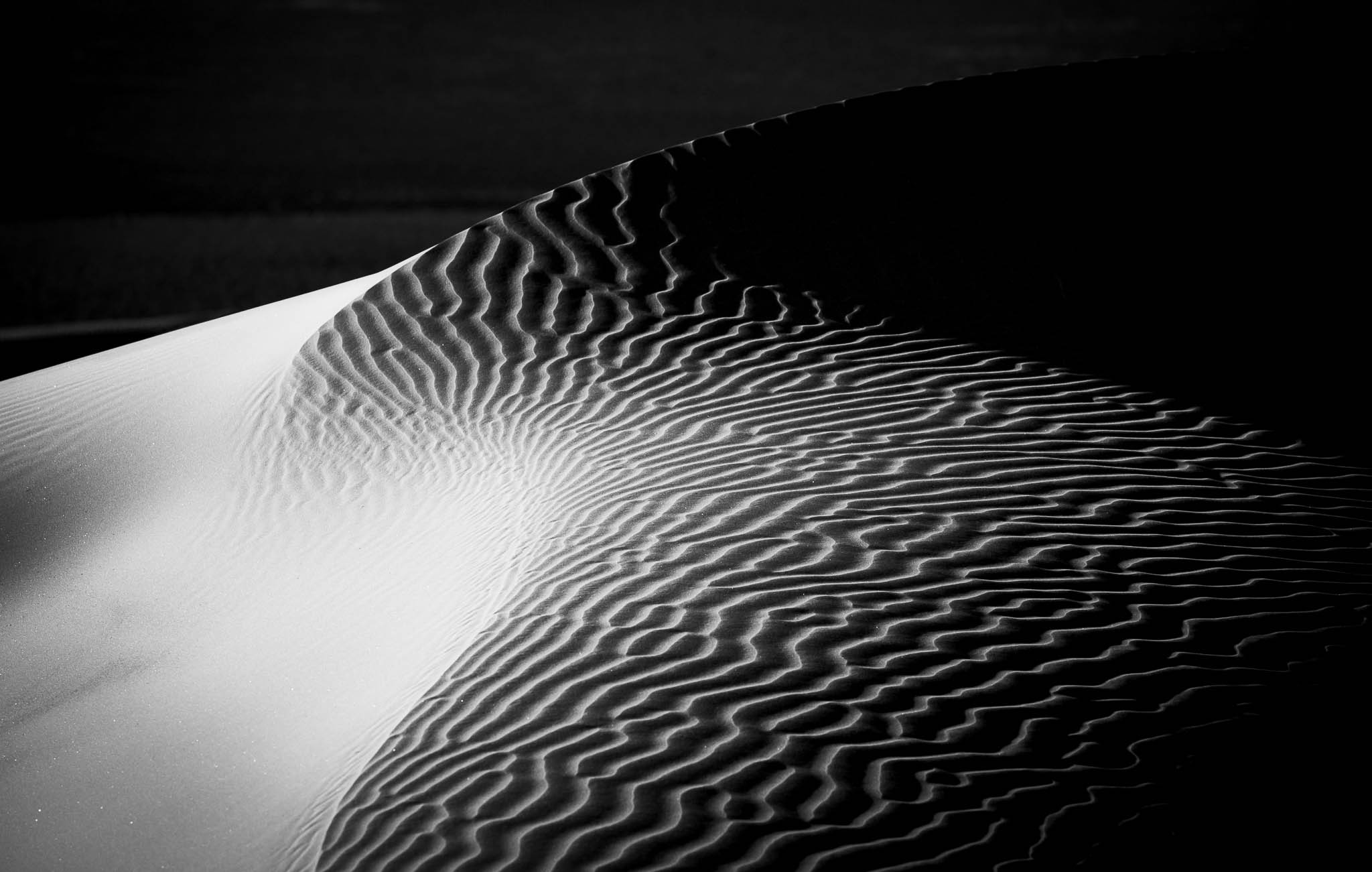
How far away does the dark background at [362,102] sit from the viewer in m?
20.2

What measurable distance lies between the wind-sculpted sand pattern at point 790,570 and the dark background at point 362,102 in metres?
11.8

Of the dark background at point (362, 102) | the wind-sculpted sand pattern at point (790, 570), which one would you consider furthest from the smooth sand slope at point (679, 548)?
the dark background at point (362, 102)

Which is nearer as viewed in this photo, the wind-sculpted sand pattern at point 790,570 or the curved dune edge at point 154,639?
the wind-sculpted sand pattern at point 790,570

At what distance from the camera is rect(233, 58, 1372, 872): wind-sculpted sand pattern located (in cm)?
343

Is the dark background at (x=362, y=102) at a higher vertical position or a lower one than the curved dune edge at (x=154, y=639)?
higher

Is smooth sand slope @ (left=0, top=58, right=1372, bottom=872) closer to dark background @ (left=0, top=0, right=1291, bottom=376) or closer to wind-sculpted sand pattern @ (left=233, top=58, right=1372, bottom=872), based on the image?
wind-sculpted sand pattern @ (left=233, top=58, right=1372, bottom=872)

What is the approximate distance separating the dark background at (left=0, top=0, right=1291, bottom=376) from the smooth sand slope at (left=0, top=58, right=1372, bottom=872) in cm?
1093

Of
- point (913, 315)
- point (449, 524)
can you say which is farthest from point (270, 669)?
point (913, 315)

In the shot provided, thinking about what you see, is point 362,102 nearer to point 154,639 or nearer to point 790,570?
point 154,639

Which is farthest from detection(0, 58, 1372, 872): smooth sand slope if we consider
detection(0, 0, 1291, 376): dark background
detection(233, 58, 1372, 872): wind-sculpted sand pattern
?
detection(0, 0, 1291, 376): dark background

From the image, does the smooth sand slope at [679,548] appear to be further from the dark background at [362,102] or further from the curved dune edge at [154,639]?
the dark background at [362,102]

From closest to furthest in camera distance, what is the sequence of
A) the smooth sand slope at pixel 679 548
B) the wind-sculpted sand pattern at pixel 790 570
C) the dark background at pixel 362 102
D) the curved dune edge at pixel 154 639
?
the wind-sculpted sand pattern at pixel 790 570 < the smooth sand slope at pixel 679 548 < the curved dune edge at pixel 154 639 < the dark background at pixel 362 102

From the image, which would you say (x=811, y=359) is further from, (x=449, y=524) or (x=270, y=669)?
(x=270, y=669)

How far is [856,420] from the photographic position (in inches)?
232
